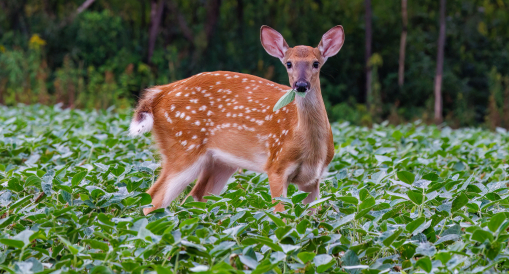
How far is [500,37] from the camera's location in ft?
63.7

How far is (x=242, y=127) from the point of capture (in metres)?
4.40

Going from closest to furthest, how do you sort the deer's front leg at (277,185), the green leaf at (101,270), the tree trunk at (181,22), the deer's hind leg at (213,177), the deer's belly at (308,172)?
the green leaf at (101,270) < the deer's front leg at (277,185) < the deer's belly at (308,172) < the deer's hind leg at (213,177) < the tree trunk at (181,22)

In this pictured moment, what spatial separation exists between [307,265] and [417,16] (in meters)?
17.9

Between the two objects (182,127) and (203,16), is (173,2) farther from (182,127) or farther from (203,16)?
(182,127)

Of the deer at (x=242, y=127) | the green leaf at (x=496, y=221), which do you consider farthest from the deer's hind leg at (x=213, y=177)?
the green leaf at (x=496, y=221)

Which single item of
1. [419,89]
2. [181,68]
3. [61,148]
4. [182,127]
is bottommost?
[419,89]

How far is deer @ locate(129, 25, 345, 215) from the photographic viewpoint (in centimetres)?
409

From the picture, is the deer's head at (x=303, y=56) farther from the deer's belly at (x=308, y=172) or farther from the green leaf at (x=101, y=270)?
the green leaf at (x=101, y=270)

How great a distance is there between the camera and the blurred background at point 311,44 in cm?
1603

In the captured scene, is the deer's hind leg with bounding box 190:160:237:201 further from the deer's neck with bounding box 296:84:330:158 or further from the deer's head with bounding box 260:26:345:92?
the deer's head with bounding box 260:26:345:92

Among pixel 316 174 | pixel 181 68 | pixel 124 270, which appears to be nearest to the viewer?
pixel 124 270

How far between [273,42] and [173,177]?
3.93 ft

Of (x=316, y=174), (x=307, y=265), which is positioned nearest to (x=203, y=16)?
(x=316, y=174)

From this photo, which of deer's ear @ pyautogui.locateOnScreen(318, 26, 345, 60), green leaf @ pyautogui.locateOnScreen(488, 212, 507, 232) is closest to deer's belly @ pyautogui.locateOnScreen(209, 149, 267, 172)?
deer's ear @ pyautogui.locateOnScreen(318, 26, 345, 60)
